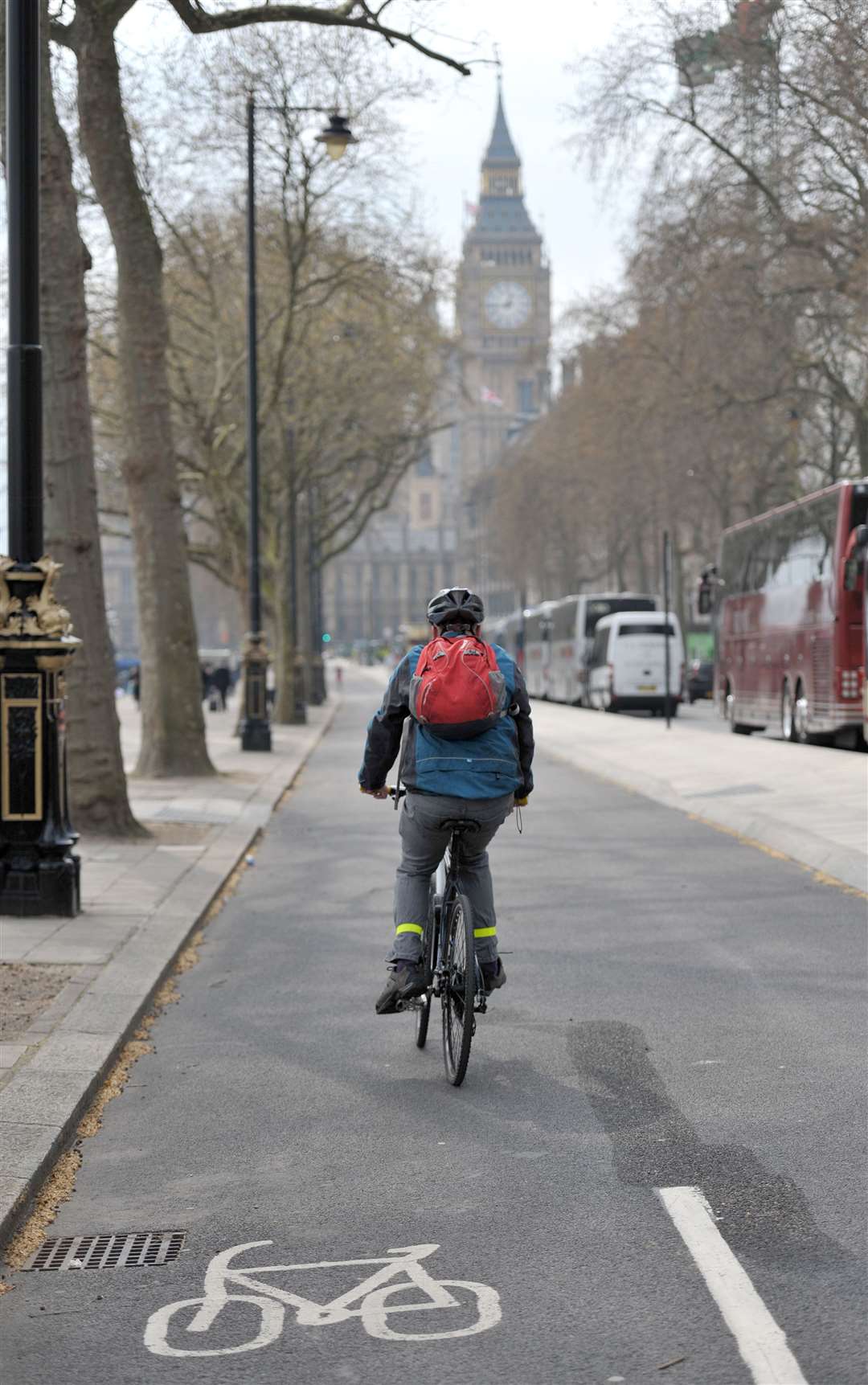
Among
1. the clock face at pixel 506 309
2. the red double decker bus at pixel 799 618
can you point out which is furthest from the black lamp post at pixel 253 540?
the clock face at pixel 506 309

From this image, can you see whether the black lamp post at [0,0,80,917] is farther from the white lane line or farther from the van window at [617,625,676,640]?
the van window at [617,625,676,640]

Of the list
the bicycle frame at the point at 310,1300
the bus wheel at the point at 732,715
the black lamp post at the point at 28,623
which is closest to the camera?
the bicycle frame at the point at 310,1300

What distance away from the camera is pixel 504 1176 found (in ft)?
17.9

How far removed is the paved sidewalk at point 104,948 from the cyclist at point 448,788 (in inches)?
48.1

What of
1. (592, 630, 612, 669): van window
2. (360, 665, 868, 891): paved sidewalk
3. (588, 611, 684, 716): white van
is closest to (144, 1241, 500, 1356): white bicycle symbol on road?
(360, 665, 868, 891): paved sidewalk

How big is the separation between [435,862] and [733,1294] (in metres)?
2.84

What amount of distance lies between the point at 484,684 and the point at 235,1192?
78.6 inches

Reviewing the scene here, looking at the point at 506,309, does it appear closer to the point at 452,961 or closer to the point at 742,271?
the point at 742,271

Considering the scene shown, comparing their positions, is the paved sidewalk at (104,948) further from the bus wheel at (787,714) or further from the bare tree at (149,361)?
the bus wheel at (787,714)

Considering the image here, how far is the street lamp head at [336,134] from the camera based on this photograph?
2588cm

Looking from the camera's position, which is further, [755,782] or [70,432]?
[755,782]

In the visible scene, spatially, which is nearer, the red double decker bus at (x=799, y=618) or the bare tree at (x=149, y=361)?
the bare tree at (x=149, y=361)

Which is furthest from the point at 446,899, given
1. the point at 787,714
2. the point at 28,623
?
the point at 787,714

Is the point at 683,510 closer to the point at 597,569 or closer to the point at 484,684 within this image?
the point at 597,569
